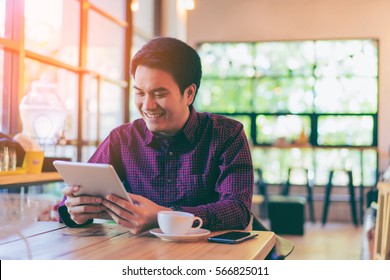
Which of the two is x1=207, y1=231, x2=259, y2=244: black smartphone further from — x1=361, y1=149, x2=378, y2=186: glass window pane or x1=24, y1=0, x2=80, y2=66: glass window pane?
x1=361, y1=149, x2=378, y2=186: glass window pane

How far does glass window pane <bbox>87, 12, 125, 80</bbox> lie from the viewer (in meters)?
3.81

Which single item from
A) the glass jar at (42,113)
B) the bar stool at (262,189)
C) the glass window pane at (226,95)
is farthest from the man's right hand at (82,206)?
the glass window pane at (226,95)

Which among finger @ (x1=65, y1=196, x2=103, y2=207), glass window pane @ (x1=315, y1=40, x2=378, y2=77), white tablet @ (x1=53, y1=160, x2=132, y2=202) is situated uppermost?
glass window pane @ (x1=315, y1=40, x2=378, y2=77)

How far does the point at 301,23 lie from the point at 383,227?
398cm

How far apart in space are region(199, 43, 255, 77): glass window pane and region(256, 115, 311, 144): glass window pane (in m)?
0.56

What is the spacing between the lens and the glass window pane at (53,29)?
280cm

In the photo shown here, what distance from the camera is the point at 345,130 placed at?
6188 millimetres

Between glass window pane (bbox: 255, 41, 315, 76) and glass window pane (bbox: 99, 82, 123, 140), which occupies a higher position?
glass window pane (bbox: 255, 41, 315, 76)

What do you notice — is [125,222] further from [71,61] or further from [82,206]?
[71,61]

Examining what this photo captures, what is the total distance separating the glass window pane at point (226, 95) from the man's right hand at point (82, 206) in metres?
5.20

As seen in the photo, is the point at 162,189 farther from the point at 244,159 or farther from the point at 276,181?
the point at 276,181

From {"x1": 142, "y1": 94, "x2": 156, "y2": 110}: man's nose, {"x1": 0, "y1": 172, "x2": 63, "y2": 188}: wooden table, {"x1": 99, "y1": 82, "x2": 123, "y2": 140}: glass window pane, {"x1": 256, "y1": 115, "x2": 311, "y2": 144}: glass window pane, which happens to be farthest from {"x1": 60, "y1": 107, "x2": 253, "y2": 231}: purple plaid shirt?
{"x1": 256, "y1": 115, "x2": 311, "y2": 144}: glass window pane

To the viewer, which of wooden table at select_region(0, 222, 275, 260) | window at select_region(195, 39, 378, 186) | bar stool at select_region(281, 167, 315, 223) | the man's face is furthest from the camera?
window at select_region(195, 39, 378, 186)

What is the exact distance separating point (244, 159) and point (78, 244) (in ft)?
1.70
